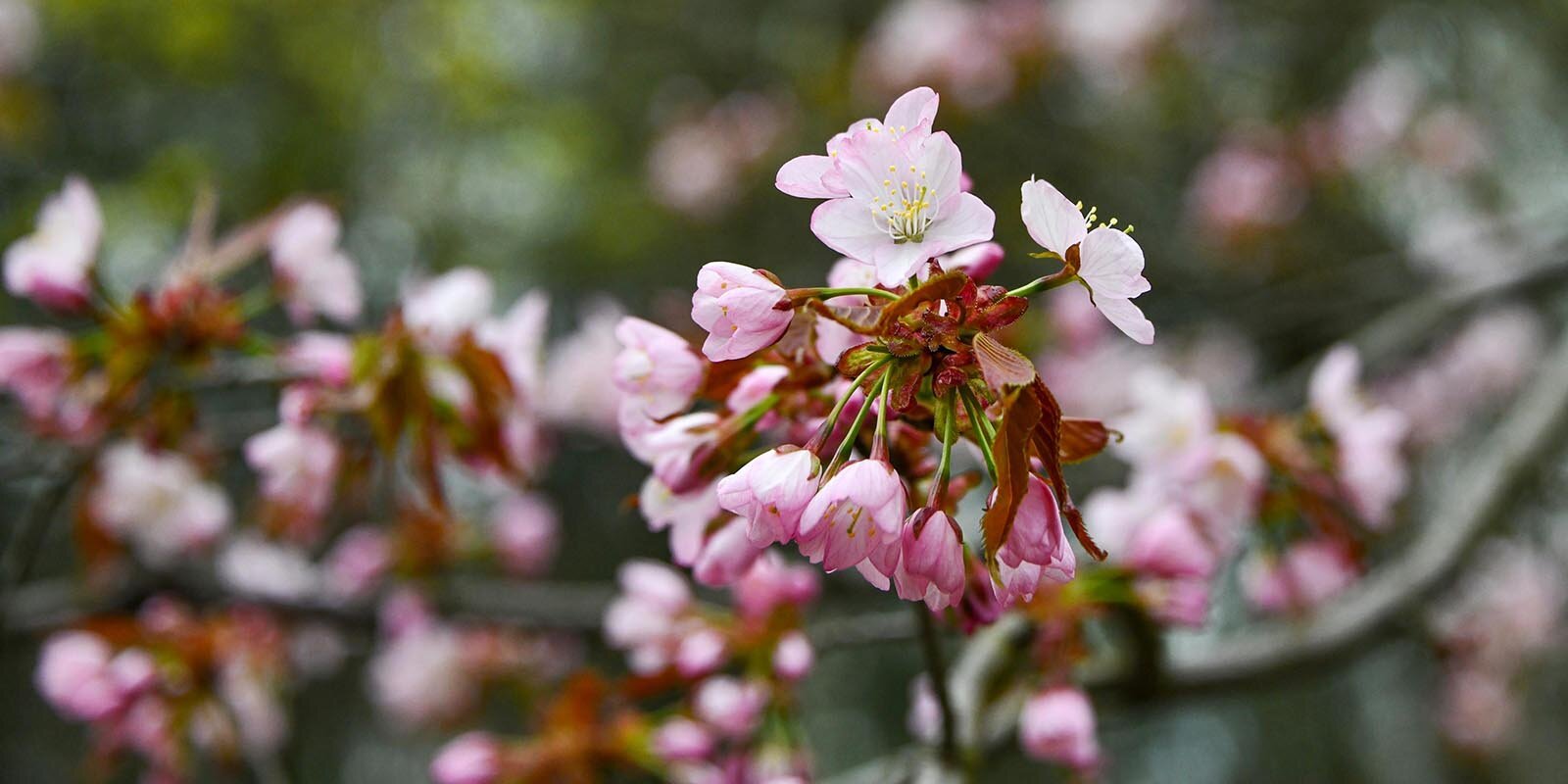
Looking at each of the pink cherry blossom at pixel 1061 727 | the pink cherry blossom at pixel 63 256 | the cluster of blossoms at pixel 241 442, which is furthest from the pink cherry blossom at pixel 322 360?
the pink cherry blossom at pixel 1061 727

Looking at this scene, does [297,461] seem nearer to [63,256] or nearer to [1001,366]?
[63,256]

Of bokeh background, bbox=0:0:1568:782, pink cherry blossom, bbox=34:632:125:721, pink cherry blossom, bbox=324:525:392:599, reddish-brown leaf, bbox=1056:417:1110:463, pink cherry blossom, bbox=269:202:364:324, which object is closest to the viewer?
reddish-brown leaf, bbox=1056:417:1110:463

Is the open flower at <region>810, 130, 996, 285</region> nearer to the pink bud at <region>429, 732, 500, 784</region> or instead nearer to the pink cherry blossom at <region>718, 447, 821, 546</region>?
the pink cherry blossom at <region>718, 447, 821, 546</region>

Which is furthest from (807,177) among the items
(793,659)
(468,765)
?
(468,765)

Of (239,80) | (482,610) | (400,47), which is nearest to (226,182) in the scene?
(239,80)

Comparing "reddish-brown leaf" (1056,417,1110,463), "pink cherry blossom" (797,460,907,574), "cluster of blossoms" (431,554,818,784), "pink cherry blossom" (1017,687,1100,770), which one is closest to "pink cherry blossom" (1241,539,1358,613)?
"pink cherry blossom" (1017,687,1100,770)

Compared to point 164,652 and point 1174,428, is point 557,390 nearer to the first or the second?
point 164,652
